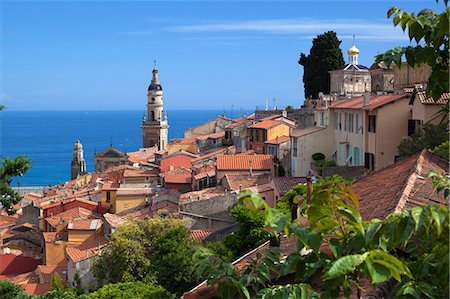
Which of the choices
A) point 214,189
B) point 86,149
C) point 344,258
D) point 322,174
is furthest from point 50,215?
point 86,149

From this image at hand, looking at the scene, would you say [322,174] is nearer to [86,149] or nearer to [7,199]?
[7,199]

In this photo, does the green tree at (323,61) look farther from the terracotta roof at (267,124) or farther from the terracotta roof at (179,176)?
the terracotta roof at (179,176)

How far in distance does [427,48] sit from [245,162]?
126 feet

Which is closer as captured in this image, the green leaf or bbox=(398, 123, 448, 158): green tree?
the green leaf

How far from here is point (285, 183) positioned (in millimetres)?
34375

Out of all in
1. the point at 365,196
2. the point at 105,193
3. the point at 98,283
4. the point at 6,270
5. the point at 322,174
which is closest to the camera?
the point at 365,196

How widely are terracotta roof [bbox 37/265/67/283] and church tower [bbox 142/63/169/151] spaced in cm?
6020

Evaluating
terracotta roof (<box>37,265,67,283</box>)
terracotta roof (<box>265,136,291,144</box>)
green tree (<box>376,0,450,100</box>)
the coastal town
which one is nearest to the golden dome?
the coastal town

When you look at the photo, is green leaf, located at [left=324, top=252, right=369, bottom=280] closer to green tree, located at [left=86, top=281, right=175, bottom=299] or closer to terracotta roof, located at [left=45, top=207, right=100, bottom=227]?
green tree, located at [left=86, top=281, right=175, bottom=299]

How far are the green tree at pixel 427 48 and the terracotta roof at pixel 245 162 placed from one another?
3733cm

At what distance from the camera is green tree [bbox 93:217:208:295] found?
2628 centimetres

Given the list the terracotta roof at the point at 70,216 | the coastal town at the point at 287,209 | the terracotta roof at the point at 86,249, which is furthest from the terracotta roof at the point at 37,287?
the terracotta roof at the point at 70,216

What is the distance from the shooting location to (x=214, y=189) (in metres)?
39.9

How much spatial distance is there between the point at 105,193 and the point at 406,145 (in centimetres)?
2610
